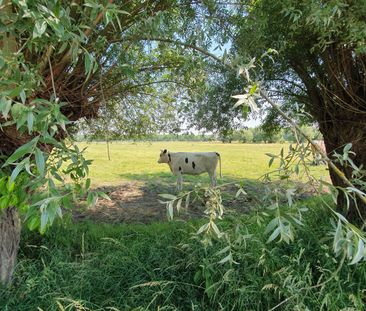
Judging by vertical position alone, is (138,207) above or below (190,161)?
below

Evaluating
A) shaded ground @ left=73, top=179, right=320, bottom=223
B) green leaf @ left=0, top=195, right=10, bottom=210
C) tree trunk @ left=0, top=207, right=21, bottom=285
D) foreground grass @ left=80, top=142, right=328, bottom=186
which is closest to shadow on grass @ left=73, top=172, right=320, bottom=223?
shaded ground @ left=73, top=179, right=320, bottom=223

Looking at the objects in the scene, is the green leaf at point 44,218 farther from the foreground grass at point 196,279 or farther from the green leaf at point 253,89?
the foreground grass at point 196,279

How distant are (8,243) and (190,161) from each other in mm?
7018

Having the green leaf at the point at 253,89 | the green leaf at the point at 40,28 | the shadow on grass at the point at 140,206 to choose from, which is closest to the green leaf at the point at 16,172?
the green leaf at the point at 40,28

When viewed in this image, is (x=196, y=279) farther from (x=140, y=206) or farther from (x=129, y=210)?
(x=140, y=206)

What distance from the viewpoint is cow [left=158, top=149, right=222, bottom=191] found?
31.3 feet

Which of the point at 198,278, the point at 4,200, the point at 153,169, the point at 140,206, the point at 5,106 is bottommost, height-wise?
the point at 153,169

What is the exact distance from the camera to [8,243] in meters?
2.85

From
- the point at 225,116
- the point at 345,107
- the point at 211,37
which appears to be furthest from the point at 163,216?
the point at 211,37

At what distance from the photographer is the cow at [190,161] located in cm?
955

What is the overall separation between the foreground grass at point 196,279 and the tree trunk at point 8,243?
97 mm

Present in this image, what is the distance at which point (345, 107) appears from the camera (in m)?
3.71

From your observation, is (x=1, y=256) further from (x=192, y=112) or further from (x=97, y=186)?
(x=97, y=186)

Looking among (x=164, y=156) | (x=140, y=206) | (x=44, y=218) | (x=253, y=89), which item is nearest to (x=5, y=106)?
(x=44, y=218)
